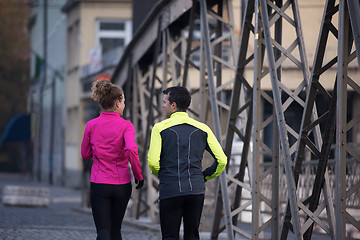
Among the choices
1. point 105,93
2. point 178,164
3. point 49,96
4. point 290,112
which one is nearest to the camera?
point 178,164

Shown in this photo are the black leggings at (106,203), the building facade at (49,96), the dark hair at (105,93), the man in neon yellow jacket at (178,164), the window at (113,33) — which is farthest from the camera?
the building facade at (49,96)

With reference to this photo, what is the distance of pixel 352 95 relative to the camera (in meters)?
8.63

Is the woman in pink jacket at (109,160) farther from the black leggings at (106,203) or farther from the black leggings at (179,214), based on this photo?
the black leggings at (179,214)

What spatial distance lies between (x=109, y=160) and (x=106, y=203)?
13.2 inches

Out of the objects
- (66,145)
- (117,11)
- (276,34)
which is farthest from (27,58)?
(276,34)

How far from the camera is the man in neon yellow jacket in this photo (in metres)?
6.99

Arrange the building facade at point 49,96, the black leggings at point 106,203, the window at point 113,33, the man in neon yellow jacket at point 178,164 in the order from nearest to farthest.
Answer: the man in neon yellow jacket at point 178,164, the black leggings at point 106,203, the window at point 113,33, the building facade at point 49,96

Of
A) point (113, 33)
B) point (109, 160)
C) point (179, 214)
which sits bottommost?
point (179, 214)

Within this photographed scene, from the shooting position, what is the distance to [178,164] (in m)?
7.00

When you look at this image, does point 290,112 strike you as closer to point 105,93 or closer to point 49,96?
point 105,93

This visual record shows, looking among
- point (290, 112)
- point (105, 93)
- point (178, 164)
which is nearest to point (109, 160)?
point (105, 93)

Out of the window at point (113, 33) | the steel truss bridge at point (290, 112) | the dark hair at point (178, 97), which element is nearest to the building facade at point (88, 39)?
the window at point (113, 33)

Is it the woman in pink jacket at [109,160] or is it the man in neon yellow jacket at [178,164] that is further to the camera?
the woman in pink jacket at [109,160]

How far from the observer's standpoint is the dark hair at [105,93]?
754 centimetres
